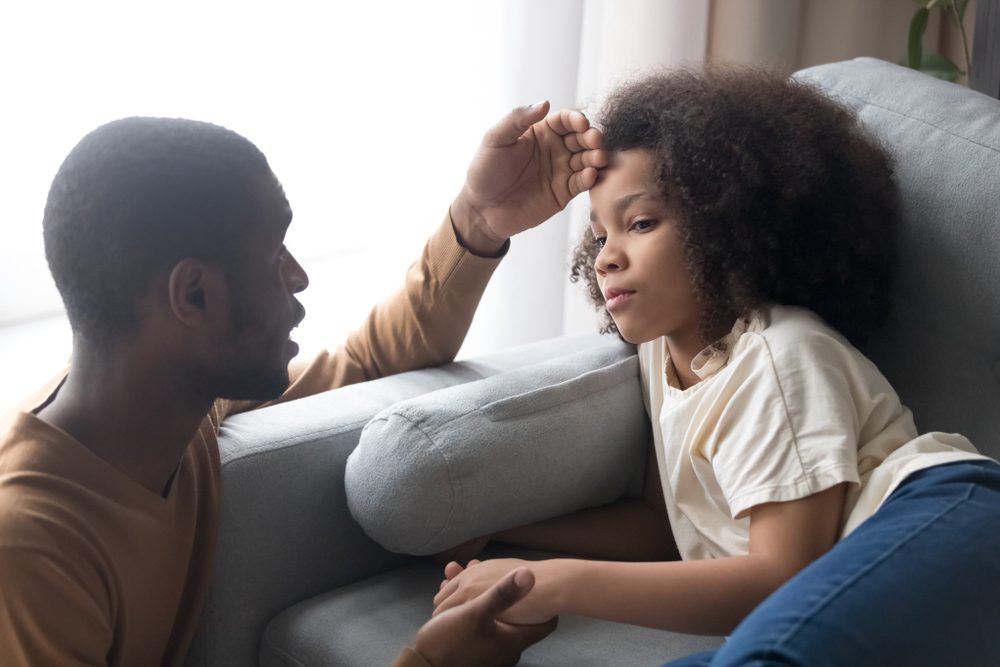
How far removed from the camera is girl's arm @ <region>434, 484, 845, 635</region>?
43.5 inches

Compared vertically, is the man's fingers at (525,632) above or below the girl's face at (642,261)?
below

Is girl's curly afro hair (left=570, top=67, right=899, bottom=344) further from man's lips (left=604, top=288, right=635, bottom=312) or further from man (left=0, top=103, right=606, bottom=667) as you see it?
man (left=0, top=103, right=606, bottom=667)

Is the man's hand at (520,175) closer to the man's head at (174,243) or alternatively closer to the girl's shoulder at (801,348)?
the girl's shoulder at (801,348)

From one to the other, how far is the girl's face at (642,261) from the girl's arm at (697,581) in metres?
0.25

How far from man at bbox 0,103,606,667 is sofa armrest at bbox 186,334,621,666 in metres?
0.04

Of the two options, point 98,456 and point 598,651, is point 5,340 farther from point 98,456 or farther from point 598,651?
point 598,651

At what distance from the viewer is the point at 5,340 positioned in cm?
215

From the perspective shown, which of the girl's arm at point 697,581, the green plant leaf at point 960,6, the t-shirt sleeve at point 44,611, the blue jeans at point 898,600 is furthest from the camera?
the green plant leaf at point 960,6

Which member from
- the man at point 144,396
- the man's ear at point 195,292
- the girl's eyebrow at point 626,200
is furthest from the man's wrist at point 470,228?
the man's ear at point 195,292

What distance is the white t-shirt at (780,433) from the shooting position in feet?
3.64

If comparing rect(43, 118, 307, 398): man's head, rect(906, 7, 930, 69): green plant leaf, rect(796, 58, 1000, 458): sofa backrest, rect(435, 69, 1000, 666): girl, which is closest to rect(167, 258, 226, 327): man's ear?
rect(43, 118, 307, 398): man's head

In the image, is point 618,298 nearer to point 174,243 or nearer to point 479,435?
point 479,435

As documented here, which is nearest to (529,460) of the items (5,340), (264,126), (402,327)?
(402,327)

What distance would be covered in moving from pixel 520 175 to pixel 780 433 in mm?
508
